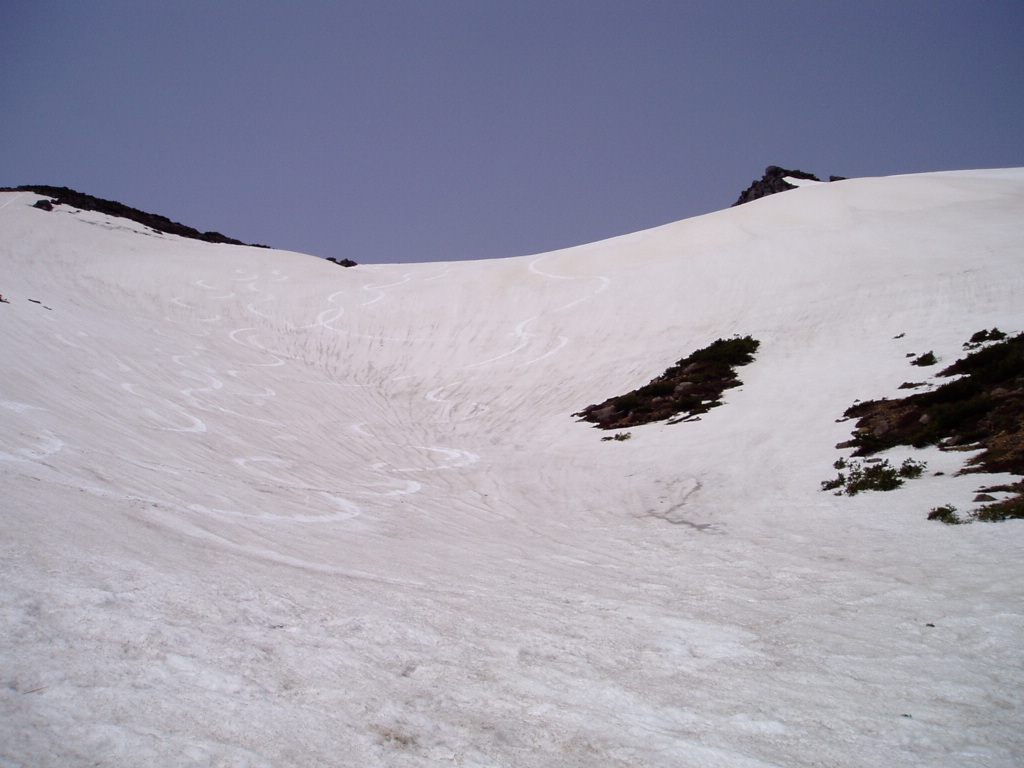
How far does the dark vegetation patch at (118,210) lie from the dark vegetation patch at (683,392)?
137ft

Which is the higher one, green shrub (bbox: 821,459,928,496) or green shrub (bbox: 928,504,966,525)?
green shrub (bbox: 821,459,928,496)

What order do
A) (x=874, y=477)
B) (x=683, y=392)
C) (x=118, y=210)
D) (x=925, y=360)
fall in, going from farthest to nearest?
(x=118, y=210)
(x=683, y=392)
(x=925, y=360)
(x=874, y=477)

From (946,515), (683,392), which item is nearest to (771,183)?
(683,392)

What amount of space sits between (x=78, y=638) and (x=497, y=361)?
24.2 m

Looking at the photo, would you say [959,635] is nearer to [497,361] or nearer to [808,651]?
[808,651]

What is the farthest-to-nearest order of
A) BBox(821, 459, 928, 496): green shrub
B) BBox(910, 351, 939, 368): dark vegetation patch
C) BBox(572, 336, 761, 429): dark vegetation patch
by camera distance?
BBox(572, 336, 761, 429): dark vegetation patch, BBox(910, 351, 939, 368): dark vegetation patch, BBox(821, 459, 928, 496): green shrub

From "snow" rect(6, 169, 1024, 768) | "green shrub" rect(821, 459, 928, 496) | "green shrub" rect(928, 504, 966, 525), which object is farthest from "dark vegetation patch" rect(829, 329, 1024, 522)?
"green shrub" rect(821, 459, 928, 496)

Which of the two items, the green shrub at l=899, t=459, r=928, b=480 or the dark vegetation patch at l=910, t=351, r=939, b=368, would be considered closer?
the green shrub at l=899, t=459, r=928, b=480

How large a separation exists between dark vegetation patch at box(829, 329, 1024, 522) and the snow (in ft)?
1.73

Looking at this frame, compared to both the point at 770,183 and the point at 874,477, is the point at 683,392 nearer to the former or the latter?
the point at 874,477

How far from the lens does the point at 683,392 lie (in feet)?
65.5

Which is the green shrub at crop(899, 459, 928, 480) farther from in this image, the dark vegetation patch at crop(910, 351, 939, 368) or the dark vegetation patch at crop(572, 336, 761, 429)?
the dark vegetation patch at crop(572, 336, 761, 429)

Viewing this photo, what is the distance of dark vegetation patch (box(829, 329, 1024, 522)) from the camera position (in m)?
10.6

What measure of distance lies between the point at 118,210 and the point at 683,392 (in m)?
52.3
